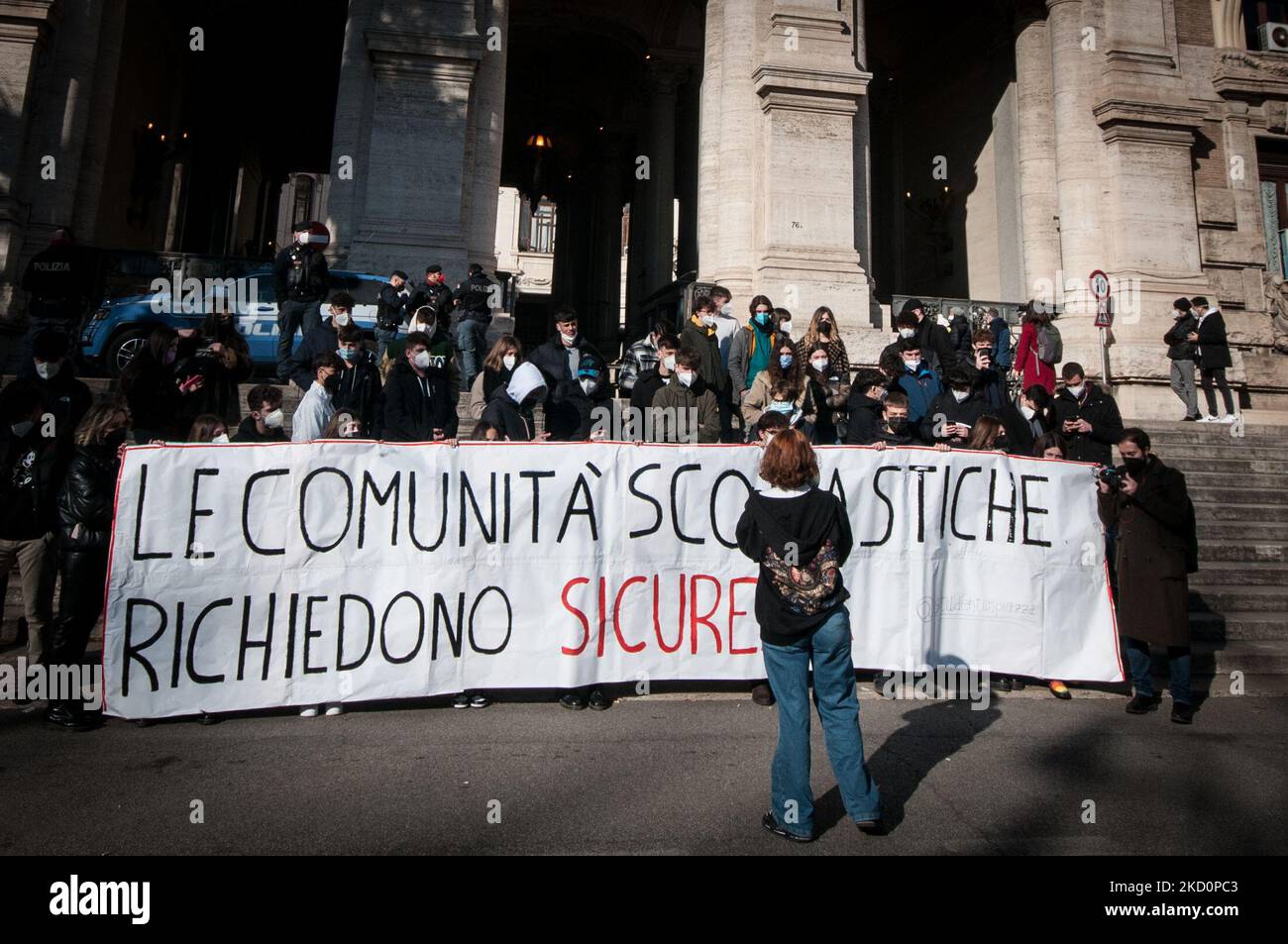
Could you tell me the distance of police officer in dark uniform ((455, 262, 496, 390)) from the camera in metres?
10.3

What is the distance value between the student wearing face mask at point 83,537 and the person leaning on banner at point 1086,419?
8239mm

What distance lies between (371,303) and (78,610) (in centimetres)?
707

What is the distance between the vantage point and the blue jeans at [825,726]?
11.8ft

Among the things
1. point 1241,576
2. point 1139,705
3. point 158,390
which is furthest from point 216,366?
point 1241,576

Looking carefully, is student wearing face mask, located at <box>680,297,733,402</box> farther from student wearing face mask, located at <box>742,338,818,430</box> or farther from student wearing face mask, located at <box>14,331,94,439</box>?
student wearing face mask, located at <box>14,331,94,439</box>

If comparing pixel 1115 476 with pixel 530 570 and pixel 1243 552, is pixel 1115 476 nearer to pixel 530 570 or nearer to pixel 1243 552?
pixel 1243 552

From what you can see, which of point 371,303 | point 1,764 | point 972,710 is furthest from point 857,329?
point 1,764

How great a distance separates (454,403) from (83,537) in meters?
3.45

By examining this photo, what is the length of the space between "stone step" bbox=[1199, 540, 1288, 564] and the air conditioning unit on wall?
50.2 ft

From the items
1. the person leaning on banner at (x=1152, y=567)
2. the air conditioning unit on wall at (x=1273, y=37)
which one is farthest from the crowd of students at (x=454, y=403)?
the air conditioning unit on wall at (x=1273, y=37)

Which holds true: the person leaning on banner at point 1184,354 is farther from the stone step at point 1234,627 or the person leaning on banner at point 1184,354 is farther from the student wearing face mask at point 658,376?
the student wearing face mask at point 658,376

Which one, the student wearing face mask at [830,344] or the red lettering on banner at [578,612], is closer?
the red lettering on banner at [578,612]

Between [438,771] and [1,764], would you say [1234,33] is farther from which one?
[1,764]

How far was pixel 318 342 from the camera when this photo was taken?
28.1 feet
